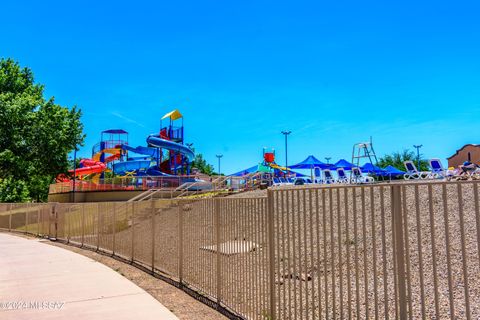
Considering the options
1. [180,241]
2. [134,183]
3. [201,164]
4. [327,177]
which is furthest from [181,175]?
[201,164]

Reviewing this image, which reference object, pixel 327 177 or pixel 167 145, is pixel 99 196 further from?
pixel 327 177

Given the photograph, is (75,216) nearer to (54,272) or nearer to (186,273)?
(54,272)

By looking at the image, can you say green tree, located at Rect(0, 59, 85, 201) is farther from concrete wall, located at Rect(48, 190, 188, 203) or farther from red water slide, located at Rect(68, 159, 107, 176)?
red water slide, located at Rect(68, 159, 107, 176)

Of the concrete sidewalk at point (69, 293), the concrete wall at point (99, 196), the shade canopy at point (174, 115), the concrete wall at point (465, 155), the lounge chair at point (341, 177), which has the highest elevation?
the shade canopy at point (174, 115)

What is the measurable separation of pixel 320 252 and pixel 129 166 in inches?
1669

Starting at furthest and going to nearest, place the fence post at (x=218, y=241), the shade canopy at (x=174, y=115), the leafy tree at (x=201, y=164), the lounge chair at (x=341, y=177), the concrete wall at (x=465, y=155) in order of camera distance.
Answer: the leafy tree at (x=201, y=164), the concrete wall at (x=465, y=155), the shade canopy at (x=174, y=115), the lounge chair at (x=341, y=177), the fence post at (x=218, y=241)

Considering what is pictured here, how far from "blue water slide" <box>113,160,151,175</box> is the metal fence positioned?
115ft

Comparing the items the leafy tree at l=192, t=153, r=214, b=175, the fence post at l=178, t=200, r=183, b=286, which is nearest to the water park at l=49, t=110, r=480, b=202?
the fence post at l=178, t=200, r=183, b=286

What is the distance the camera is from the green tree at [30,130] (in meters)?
32.0

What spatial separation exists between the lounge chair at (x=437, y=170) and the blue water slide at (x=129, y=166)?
32.9 m

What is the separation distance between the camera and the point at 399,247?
12.4ft

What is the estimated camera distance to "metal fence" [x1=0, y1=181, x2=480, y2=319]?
3846 millimetres

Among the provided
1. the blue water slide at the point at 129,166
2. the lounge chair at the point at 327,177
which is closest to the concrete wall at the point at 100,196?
the blue water slide at the point at 129,166

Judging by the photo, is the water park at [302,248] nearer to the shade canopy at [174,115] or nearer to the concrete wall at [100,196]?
the concrete wall at [100,196]
